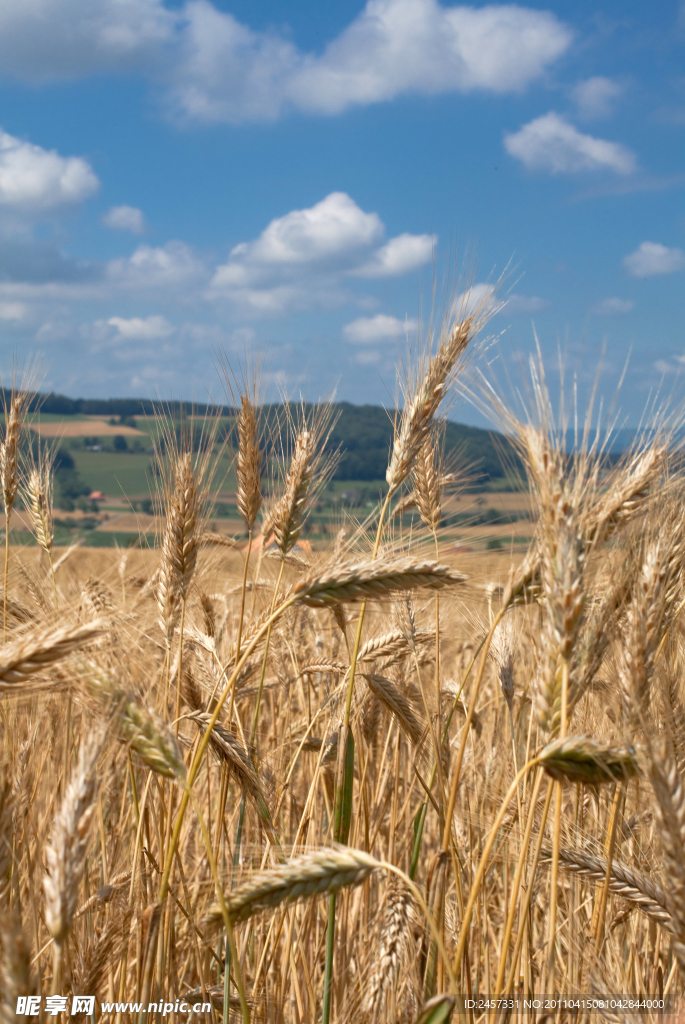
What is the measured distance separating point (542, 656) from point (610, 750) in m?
0.27

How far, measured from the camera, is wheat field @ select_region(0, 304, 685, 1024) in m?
1.12

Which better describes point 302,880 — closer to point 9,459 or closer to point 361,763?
point 361,763

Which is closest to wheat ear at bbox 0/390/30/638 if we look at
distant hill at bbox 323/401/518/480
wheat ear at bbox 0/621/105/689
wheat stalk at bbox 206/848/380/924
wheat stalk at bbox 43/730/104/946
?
wheat ear at bbox 0/621/105/689

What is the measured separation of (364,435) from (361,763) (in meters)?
60.8

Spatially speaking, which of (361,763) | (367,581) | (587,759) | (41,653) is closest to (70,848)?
(41,653)

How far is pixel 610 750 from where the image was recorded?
1070 millimetres

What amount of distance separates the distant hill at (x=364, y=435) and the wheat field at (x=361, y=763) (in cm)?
16

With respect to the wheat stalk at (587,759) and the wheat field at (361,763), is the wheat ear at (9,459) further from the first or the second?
the wheat stalk at (587,759)

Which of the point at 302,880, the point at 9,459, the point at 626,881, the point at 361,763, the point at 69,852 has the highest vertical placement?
the point at 9,459

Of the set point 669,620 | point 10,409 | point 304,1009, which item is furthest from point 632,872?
point 10,409

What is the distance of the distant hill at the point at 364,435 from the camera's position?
2084 millimetres

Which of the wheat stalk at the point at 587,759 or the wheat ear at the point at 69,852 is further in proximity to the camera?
the wheat stalk at the point at 587,759

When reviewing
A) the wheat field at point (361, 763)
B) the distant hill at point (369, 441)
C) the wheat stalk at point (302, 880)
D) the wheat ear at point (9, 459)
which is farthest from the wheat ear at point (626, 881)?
the distant hill at point (369, 441)

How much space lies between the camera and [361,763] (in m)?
2.45
